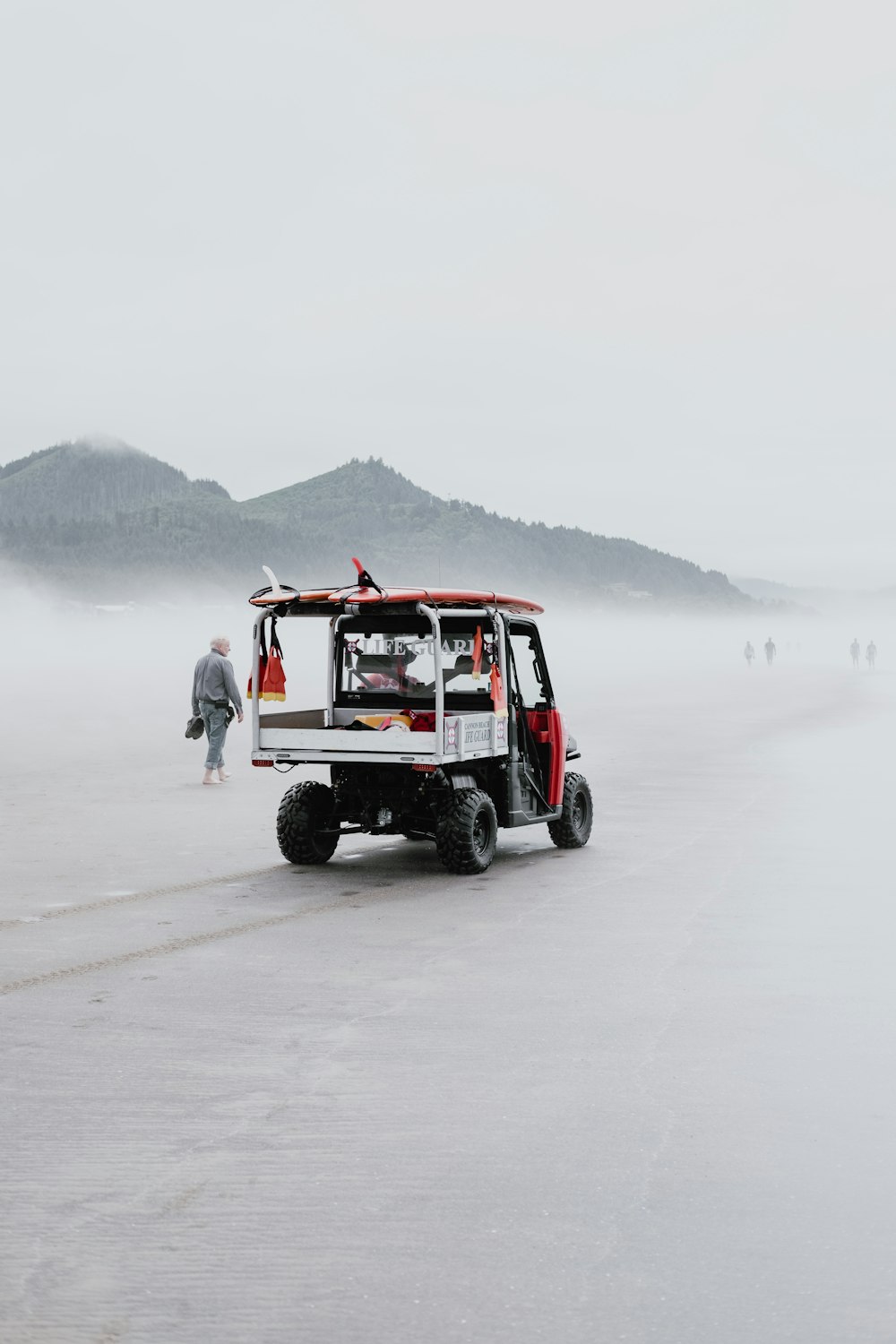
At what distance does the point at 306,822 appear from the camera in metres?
12.3

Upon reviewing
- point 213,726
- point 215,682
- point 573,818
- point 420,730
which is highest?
point 215,682

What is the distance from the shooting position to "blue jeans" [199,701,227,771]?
19.0 meters

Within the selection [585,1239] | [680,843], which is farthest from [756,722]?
[585,1239]

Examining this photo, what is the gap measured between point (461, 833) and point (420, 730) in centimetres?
125

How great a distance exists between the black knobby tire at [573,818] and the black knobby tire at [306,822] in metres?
2.07

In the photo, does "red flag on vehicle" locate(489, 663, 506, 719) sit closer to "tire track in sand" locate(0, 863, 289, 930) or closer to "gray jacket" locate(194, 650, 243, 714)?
"tire track in sand" locate(0, 863, 289, 930)

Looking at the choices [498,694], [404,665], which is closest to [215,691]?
[404,665]

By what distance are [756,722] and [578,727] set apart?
4803mm

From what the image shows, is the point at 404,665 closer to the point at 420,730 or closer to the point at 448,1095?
the point at 420,730

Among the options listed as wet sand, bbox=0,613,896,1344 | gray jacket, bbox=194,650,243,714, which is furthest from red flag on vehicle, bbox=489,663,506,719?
gray jacket, bbox=194,650,243,714

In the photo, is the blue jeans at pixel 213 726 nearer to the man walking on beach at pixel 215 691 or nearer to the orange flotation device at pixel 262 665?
the man walking on beach at pixel 215 691

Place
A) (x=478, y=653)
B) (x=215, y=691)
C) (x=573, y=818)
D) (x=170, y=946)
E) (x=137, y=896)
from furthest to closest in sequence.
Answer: (x=215, y=691) → (x=573, y=818) → (x=478, y=653) → (x=137, y=896) → (x=170, y=946)

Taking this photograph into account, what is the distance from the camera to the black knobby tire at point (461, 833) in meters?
11.8

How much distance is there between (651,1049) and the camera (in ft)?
21.9
